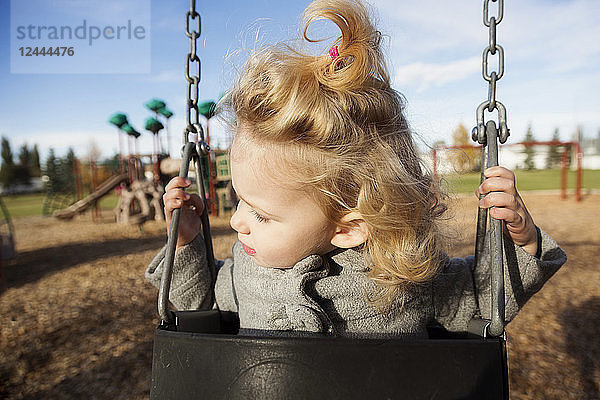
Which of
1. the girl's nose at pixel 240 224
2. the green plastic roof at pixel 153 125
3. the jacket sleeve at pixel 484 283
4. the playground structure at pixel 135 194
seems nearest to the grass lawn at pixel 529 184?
the playground structure at pixel 135 194

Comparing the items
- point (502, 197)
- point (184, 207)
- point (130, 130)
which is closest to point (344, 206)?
point (502, 197)

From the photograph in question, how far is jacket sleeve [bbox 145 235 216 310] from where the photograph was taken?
117 centimetres

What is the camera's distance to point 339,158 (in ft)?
3.03

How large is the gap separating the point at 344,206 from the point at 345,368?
31 centimetres

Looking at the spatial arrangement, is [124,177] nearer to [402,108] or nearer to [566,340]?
[566,340]

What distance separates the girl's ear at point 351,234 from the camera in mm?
980

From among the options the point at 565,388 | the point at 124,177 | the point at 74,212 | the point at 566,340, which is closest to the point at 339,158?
the point at 565,388

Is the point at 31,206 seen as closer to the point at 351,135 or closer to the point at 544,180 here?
the point at 544,180

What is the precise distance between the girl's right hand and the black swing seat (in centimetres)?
36

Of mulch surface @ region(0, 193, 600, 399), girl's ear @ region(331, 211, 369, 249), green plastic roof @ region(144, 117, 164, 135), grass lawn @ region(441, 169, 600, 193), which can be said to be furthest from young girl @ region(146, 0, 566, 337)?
grass lawn @ region(441, 169, 600, 193)

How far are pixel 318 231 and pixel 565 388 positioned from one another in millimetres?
1701

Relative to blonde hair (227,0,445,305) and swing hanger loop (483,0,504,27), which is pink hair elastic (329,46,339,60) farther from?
swing hanger loop (483,0,504,27)

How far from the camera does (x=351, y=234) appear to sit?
0.98 m

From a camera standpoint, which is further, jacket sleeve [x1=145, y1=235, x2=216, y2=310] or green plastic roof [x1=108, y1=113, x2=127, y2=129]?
green plastic roof [x1=108, y1=113, x2=127, y2=129]
